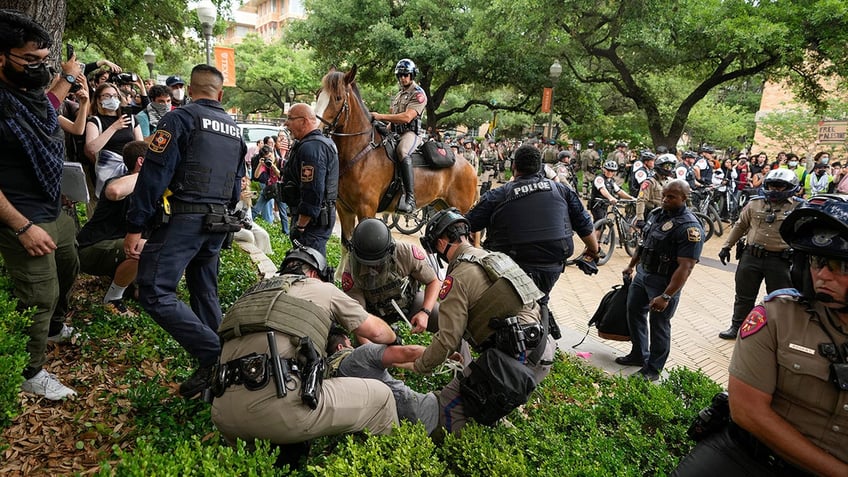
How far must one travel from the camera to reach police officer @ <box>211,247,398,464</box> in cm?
226

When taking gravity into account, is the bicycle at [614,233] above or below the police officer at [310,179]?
below

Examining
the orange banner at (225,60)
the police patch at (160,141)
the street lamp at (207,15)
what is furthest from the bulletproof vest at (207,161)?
the orange banner at (225,60)

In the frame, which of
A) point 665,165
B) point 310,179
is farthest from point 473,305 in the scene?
point 665,165

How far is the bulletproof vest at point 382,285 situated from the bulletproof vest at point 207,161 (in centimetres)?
113

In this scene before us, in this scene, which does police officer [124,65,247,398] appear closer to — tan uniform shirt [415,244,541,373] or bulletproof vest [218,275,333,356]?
bulletproof vest [218,275,333,356]

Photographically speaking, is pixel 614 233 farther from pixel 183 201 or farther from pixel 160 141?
pixel 160 141

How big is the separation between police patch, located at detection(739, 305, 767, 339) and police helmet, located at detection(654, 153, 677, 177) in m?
7.14

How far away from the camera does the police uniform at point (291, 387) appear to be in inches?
89.2

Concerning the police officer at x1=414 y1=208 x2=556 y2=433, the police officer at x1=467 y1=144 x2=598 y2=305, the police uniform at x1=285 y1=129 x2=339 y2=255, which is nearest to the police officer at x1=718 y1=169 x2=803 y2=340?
the police officer at x1=467 y1=144 x2=598 y2=305

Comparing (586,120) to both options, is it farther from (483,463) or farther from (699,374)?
(483,463)

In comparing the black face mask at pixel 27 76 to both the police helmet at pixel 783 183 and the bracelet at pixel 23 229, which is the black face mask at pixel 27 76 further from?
the police helmet at pixel 783 183

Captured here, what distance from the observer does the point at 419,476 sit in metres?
2.32

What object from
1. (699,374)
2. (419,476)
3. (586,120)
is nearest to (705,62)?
(586,120)

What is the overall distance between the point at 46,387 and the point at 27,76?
190cm
